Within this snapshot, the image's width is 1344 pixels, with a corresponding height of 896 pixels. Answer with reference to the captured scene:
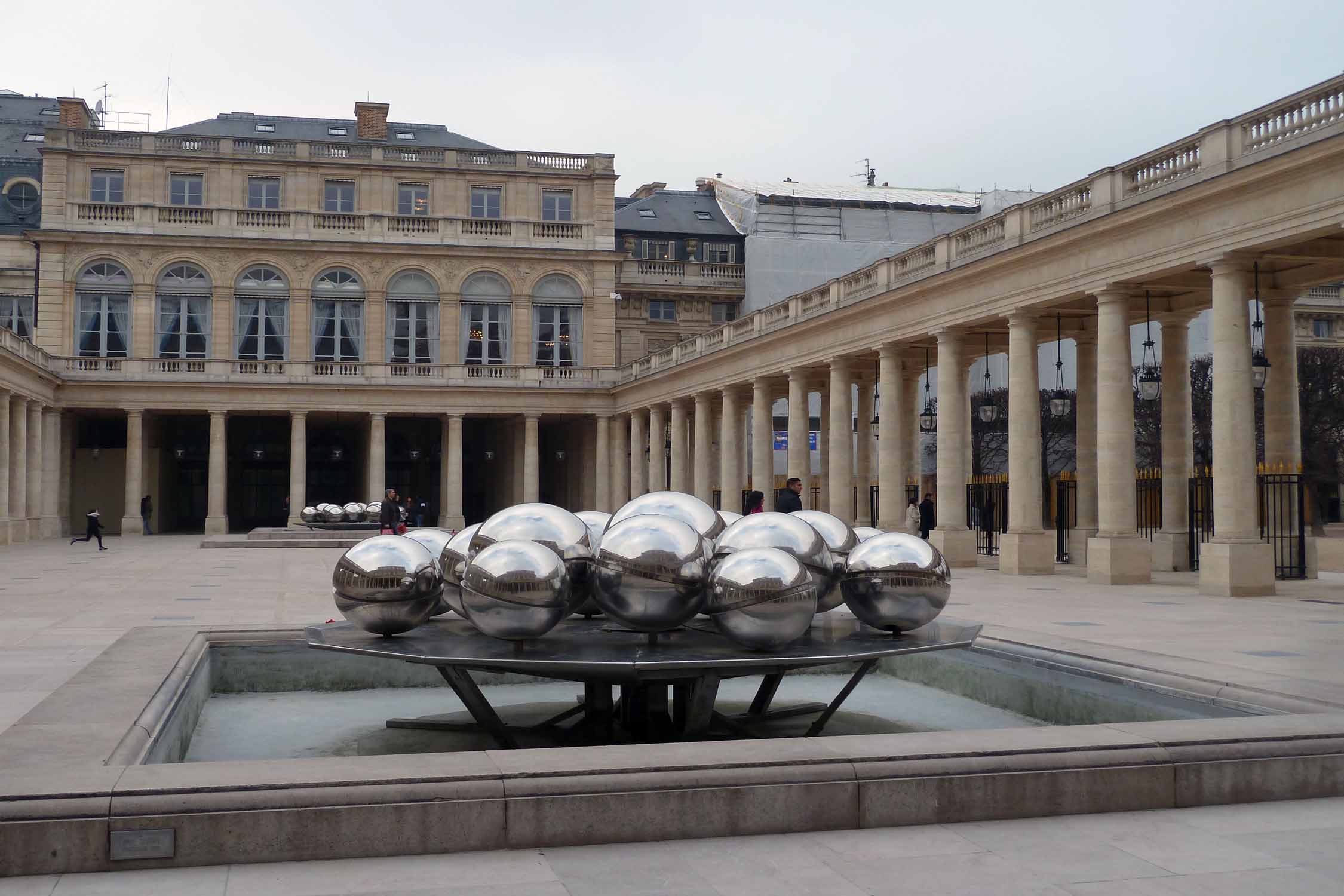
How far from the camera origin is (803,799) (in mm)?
6848

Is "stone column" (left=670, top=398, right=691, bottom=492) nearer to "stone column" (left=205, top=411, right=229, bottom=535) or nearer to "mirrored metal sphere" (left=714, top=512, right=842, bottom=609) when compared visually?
"stone column" (left=205, top=411, right=229, bottom=535)

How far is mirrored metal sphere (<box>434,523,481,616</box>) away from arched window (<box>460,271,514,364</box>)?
53.7 m

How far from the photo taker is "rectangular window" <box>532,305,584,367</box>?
64.2 m

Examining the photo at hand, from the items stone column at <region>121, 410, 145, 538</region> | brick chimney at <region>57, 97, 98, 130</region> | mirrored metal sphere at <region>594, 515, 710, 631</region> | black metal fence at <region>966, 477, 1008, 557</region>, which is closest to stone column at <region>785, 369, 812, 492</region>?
black metal fence at <region>966, 477, 1008, 557</region>

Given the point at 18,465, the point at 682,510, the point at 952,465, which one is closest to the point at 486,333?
the point at 18,465

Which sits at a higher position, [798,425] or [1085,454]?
[798,425]

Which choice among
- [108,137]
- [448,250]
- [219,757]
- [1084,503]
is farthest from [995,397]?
[219,757]

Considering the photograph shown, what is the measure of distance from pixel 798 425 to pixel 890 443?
629cm

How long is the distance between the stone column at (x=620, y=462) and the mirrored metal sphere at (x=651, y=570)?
5054 centimetres

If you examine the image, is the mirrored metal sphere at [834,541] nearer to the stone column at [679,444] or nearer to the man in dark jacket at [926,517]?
the man in dark jacket at [926,517]

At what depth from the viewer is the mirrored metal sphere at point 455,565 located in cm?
991

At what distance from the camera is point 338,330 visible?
203ft

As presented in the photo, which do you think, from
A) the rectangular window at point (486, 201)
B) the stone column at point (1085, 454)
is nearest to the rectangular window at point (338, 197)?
the rectangular window at point (486, 201)

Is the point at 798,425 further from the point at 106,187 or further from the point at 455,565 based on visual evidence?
the point at 106,187
